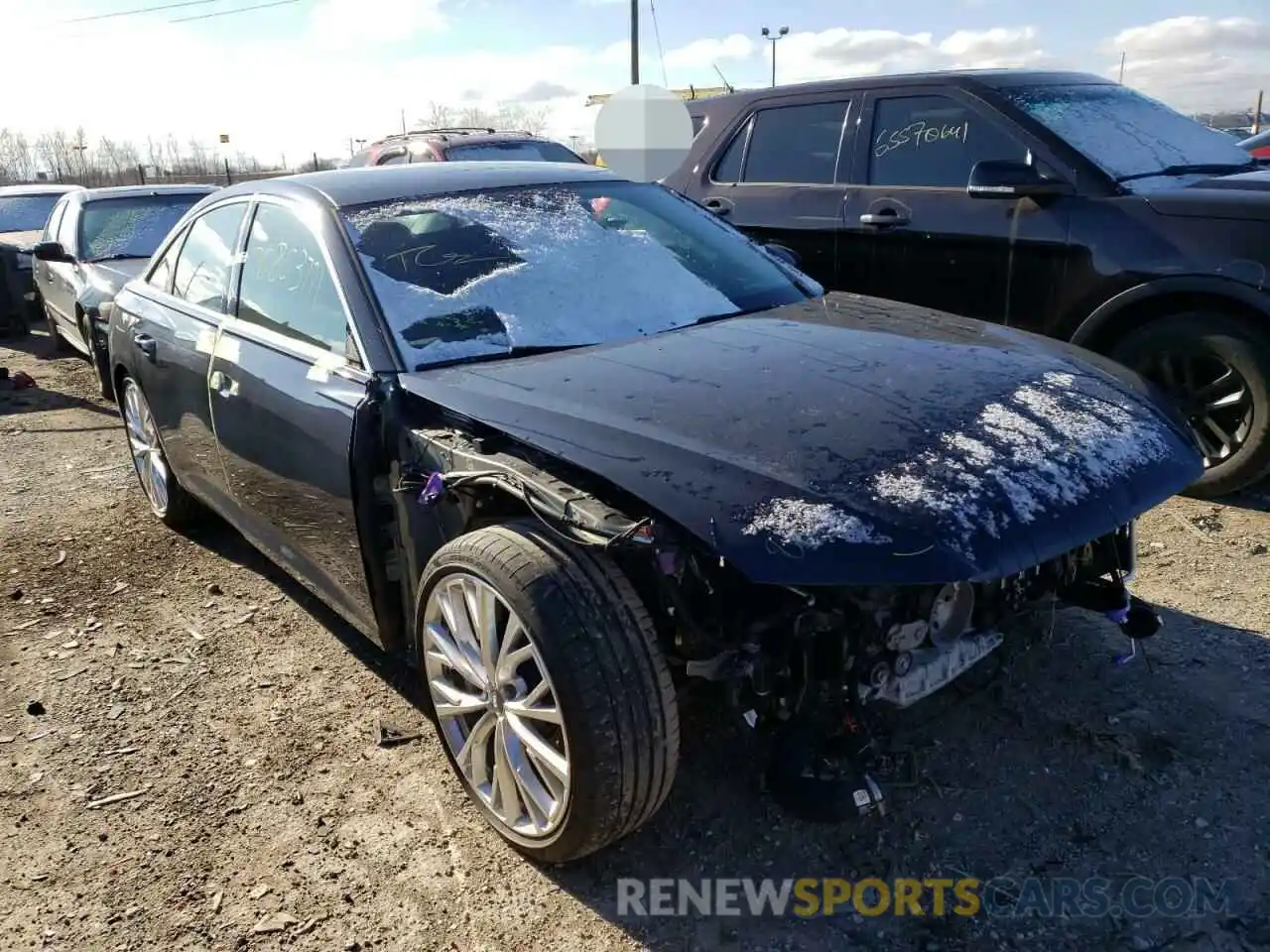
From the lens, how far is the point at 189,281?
13.0ft

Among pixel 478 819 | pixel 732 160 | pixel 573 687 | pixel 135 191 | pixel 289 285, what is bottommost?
pixel 478 819

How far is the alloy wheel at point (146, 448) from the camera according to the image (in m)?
4.52

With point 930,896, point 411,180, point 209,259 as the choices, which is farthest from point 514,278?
point 930,896

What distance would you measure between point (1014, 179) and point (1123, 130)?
2.84 ft

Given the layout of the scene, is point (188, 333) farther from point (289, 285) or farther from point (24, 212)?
point (24, 212)

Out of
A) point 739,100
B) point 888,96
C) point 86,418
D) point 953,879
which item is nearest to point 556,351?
point 953,879

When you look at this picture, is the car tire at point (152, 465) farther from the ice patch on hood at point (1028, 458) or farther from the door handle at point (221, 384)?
the ice patch on hood at point (1028, 458)

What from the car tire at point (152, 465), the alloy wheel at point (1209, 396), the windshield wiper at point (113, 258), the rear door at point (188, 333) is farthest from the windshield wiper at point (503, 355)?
the windshield wiper at point (113, 258)

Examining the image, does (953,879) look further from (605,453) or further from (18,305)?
(18,305)

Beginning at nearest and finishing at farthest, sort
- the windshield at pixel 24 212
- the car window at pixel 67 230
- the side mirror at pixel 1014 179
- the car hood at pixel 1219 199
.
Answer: the car hood at pixel 1219 199, the side mirror at pixel 1014 179, the car window at pixel 67 230, the windshield at pixel 24 212

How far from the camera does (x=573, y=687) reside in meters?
2.12

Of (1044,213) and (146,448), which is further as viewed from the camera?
(146,448)

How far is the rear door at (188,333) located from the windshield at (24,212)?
887 centimetres

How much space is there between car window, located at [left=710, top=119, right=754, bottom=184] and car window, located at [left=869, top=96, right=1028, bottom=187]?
0.93m
